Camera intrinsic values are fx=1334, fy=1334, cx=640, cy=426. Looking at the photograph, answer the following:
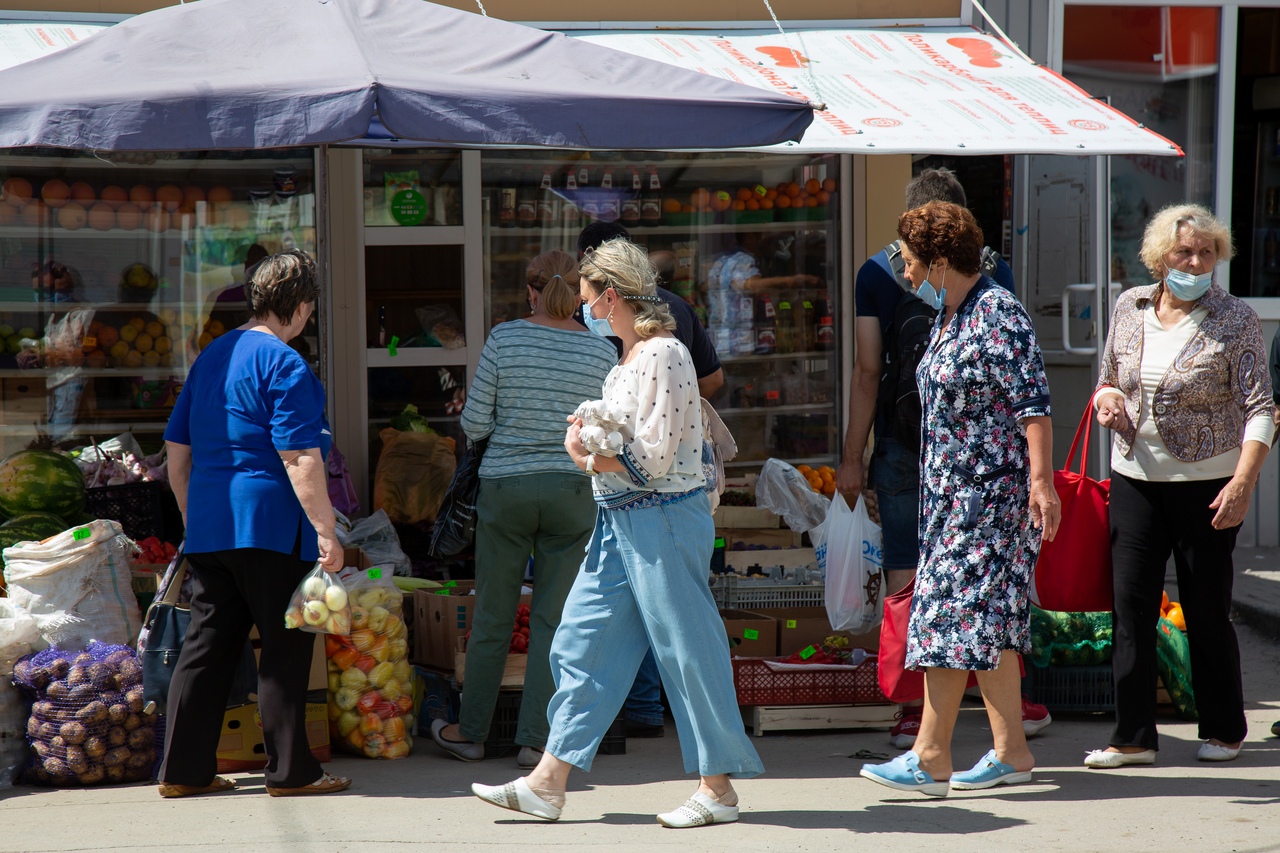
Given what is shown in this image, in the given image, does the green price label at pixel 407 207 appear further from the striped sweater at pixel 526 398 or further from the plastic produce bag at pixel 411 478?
the striped sweater at pixel 526 398

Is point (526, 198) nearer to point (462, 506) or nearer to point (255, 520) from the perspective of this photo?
point (462, 506)

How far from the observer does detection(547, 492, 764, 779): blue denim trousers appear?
4008 mm

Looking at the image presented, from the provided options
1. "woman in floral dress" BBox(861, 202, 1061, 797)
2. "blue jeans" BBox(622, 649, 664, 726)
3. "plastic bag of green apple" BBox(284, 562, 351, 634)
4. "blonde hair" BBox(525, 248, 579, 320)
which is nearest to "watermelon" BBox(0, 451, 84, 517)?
"plastic bag of green apple" BBox(284, 562, 351, 634)

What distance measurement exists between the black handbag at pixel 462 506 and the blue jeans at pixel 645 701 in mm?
953

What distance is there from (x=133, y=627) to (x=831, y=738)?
2784 millimetres

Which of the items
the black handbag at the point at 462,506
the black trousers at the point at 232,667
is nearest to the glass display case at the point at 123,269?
the black handbag at the point at 462,506

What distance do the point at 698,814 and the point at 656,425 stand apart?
1213mm

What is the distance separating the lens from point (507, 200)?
795 centimetres

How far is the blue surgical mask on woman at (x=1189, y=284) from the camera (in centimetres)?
466

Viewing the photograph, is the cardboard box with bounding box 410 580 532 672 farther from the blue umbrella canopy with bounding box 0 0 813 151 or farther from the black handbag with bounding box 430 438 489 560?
the blue umbrella canopy with bounding box 0 0 813 151

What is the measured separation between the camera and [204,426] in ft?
14.4

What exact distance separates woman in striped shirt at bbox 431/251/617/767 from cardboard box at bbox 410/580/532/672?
479mm

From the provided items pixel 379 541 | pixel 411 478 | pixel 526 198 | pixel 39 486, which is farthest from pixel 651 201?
pixel 39 486

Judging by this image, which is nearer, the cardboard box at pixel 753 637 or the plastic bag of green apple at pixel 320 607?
the plastic bag of green apple at pixel 320 607
